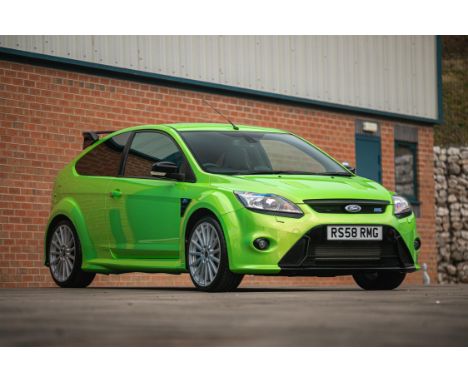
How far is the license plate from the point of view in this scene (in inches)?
410

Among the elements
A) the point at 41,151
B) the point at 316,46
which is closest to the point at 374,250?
the point at 41,151

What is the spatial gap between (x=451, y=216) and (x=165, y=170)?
1381 centimetres

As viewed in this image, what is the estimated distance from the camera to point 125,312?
24.5 ft

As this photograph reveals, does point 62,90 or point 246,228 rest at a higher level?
point 62,90

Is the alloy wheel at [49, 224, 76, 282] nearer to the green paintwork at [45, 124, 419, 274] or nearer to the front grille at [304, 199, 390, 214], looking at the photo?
the green paintwork at [45, 124, 419, 274]

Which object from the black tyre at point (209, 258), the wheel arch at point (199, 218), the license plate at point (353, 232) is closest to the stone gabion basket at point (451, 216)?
the license plate at point (353, 232)

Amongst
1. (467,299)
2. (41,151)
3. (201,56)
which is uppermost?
(201,56)

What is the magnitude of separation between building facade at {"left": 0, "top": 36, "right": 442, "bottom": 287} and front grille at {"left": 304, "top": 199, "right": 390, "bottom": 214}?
6.11 metres

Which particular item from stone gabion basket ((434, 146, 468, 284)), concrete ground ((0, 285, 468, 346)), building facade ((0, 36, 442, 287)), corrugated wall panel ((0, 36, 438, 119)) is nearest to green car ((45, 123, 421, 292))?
concrete ground ((0, 285, 468, 346))

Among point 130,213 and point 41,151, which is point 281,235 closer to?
point 130,213

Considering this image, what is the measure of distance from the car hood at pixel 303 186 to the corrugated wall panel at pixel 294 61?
19.4 ft

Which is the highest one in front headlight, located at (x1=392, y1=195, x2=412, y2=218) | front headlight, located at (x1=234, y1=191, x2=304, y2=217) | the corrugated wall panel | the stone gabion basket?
the corrugated wall panel

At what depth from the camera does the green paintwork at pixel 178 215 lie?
1026cm

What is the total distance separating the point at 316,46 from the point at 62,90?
6.16 m
